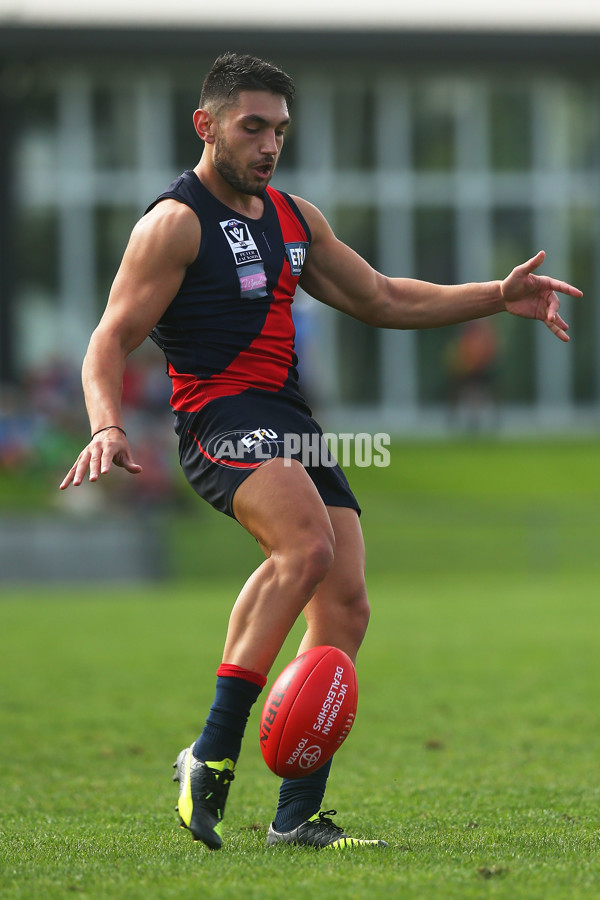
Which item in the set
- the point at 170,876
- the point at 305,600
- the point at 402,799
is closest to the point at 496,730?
Result: the point at 402,799

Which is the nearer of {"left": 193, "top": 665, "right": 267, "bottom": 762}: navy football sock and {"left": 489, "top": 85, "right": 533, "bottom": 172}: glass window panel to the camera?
{"left": 193, "top": 665, "right": 267, "bottom": 762}: navy football sock

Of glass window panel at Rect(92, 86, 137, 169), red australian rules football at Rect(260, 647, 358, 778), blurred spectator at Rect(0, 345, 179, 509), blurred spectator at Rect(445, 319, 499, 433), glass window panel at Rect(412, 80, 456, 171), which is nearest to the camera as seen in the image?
red australian rules football at Rect(260, 647, 358, 778)

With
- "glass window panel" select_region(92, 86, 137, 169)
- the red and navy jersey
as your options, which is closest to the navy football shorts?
the red and navy jersey

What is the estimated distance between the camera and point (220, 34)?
88.0 ft

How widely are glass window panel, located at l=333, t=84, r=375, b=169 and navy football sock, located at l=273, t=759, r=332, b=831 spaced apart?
2402cm

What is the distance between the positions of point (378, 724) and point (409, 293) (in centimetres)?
320

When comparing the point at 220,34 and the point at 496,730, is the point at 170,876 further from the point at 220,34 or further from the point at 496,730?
the point at 220,34

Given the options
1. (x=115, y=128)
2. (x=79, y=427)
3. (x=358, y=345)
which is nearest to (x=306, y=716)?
(x=79, y=427)

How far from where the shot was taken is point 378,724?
7.23 meters

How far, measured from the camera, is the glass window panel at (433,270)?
27.2m

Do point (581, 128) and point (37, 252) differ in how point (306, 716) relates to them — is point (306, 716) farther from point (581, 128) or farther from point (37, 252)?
point (581, 128)

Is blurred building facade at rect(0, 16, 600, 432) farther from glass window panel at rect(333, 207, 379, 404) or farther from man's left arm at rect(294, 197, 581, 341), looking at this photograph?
man's left arm at rect(294, 197, 581, 341)

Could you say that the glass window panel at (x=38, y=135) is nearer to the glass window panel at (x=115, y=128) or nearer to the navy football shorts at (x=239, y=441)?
the glass window panel at (x=115, y=128)

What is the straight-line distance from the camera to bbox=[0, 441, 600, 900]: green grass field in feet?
12.0
